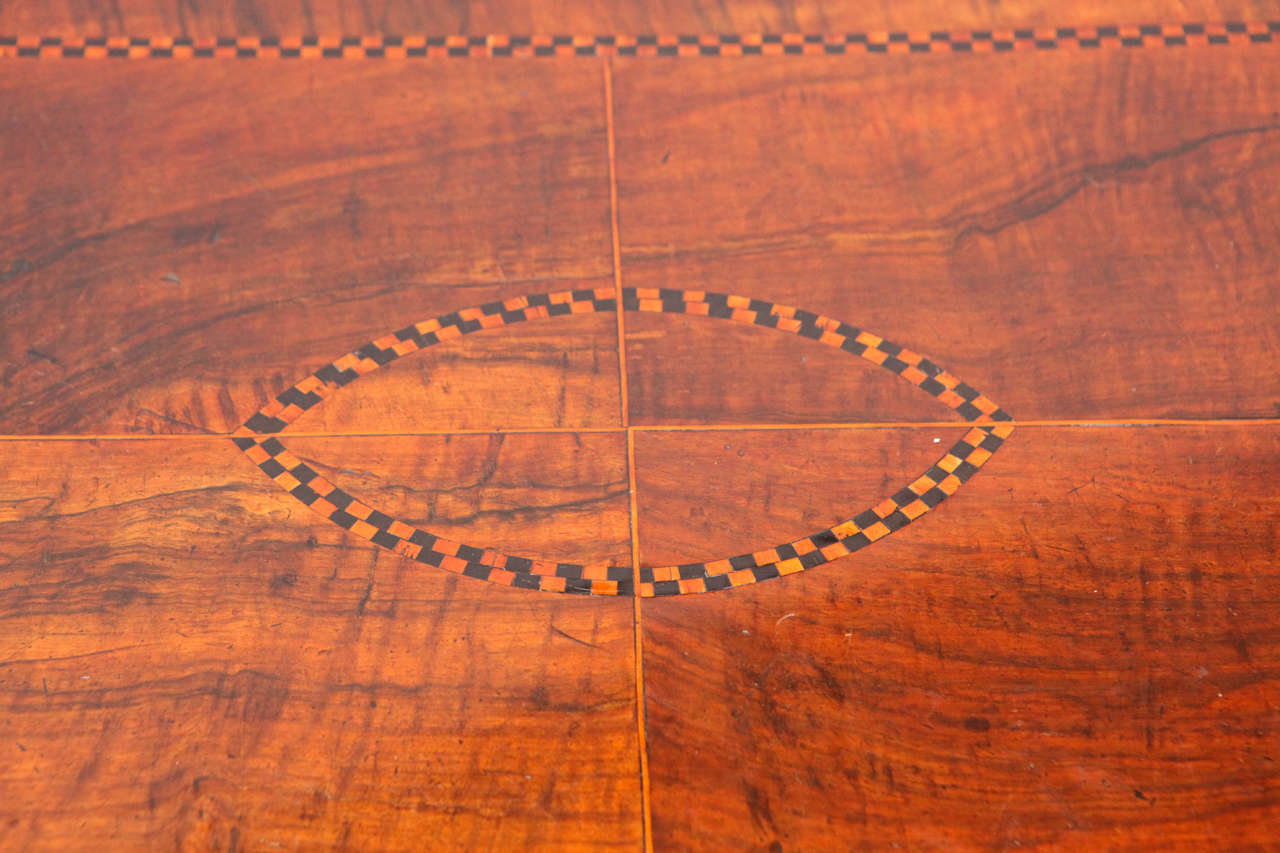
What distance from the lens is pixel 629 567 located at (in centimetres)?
197

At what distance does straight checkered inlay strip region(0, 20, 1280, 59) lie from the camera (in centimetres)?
288

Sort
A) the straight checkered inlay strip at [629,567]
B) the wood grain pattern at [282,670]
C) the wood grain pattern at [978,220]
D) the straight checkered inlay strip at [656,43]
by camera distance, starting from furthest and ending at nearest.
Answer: the straight checkered inlay strip at [656,43] < the wood grain pattern at [978,220] < the straight checkered inlay strip at [629,567] < the wood grain pattern at [282,670]

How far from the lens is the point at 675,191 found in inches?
105

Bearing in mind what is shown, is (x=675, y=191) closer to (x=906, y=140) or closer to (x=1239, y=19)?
(x=906, y=140)

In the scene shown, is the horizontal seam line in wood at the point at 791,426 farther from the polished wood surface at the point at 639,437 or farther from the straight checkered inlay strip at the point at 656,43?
the straight checkered inlay strip at the point at 656,43

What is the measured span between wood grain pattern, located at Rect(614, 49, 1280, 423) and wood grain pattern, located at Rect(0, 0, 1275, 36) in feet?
0.46

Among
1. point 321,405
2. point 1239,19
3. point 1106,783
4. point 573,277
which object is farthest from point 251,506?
point 1239,19

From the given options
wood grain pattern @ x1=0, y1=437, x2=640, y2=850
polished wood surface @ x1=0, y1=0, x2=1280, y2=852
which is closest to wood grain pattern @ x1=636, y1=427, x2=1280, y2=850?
polished wood surface @ x1=0, y1=0, x2=1280, y2=852

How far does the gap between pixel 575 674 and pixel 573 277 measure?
3.10 feet

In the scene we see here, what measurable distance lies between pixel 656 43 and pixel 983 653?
1.70 metres

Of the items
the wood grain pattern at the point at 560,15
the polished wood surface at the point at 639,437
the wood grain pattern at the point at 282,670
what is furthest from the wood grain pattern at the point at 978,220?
the wood grain pattern at the point at 282,670

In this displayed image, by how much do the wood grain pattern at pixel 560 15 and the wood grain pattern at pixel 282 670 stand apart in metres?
1.25

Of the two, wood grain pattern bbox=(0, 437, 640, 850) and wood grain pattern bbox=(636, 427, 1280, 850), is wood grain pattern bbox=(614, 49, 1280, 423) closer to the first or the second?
wood grain pattern bbox=(636, 427, 1280, 850)

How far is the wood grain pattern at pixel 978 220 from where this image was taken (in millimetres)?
2311
